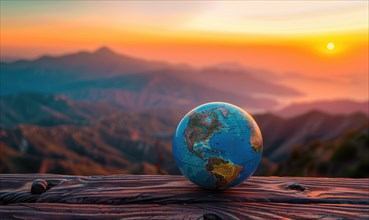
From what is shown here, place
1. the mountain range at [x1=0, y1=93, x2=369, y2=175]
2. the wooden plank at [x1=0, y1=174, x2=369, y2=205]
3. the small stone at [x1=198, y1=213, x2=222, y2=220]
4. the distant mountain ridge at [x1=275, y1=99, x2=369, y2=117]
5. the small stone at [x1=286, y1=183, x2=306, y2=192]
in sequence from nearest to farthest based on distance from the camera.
Answer: the small stone at [x1=198, y1=213, x2=222, y2=220], the wooden plank at [x1=0, y1=174, x2=369, y2=205], the small stone at [x1=286, y1=183, x2=306, y2=192], the mountain range at [x1=0, y1=93, x2=369, y2=175], the distant mountain ridge at [x1=275, y1=99, x2=369, y2=117]

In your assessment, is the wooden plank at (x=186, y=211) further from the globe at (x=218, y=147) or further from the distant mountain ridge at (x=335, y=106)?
the distant mountain ridge at (x=335, y=106)

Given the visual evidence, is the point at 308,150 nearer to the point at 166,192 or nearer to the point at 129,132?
the point at 166,192

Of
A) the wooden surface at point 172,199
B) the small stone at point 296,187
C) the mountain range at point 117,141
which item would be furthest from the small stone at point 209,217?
the mountain range at point 117,141

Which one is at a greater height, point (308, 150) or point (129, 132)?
point (308, 150)

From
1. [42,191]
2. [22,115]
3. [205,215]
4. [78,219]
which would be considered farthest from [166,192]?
[22,115]

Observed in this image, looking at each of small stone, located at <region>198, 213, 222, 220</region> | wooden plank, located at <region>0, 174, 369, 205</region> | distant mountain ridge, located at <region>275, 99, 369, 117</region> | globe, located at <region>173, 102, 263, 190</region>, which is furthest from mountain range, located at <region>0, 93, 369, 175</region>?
small stone, located at <region>198, 213, 222, 220</region>

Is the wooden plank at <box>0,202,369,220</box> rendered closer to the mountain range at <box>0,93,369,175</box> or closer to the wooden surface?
the wooden surface

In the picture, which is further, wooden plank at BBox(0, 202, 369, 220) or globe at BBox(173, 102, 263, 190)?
globe at BBox(173, 102, 263, 190)
